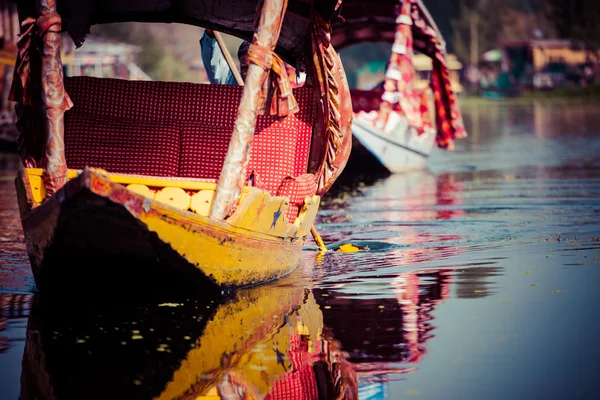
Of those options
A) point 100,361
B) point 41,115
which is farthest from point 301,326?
point 41,115

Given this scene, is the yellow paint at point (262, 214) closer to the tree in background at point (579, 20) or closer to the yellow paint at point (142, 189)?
the yellow paint at point (142, 189)

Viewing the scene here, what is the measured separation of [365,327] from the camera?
753 cm

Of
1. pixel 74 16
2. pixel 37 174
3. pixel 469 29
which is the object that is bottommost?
→ pixel 37 174

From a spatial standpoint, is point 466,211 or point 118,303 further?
point 466,211

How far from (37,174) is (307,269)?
2560 mm

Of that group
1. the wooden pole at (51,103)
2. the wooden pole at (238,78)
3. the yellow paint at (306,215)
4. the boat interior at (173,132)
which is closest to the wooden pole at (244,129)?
the wooden pole at (51,103)

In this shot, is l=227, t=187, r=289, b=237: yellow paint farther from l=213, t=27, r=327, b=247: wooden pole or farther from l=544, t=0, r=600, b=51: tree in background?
l=544, t=0, r=600, b=51: tree in background

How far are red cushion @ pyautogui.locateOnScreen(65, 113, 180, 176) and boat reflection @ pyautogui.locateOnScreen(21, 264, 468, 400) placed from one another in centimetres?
173

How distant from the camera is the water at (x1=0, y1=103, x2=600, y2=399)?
624 centimetres

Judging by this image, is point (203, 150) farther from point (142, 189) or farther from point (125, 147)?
point (142, 189)

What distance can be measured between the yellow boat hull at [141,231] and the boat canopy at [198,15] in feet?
5.72

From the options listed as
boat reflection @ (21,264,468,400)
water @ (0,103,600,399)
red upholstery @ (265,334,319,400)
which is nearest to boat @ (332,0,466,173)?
water @ (0,103,600,399)

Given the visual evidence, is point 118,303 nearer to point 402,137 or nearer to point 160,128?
point 160,128

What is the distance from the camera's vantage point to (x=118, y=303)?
851cm
